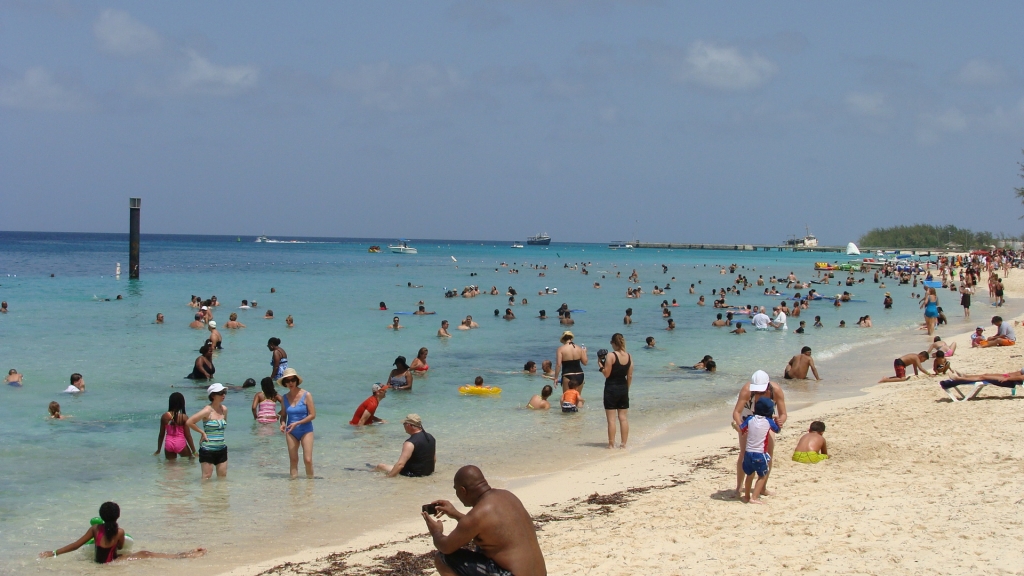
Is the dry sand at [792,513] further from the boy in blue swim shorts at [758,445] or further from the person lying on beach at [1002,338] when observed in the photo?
the person lying on beach at [1002,338]

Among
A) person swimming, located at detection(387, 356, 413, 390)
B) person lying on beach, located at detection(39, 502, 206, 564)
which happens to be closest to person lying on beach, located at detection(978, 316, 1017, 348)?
person swimming, located at detection(387, 356, 413, 390)

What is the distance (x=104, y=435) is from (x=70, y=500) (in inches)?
127

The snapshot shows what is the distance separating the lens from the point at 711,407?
14805 millimetres

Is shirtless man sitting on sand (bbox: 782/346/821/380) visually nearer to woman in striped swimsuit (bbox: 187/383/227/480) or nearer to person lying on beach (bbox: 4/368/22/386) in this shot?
woman in striped swimsuit (bbox: 187/383/227/480)

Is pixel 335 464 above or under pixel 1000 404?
under

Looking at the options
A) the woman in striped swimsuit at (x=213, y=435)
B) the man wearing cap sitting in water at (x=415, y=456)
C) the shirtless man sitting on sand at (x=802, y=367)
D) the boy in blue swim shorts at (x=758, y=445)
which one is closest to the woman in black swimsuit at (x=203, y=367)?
the woman in striped swimsuit at (x=213, y=435)

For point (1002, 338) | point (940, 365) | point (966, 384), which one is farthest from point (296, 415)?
point (1002, 338)

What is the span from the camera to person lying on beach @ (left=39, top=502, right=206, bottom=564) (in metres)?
6.88

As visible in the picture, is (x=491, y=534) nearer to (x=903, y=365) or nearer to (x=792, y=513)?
(x=792, y=513)

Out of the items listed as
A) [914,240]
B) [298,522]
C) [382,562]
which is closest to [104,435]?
[298,522]

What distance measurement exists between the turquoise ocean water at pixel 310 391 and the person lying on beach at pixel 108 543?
0.14m

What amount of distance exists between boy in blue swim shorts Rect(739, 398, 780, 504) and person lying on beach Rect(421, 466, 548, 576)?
3.56 m

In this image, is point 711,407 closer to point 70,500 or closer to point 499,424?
point 499,424

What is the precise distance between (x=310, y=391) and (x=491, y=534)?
39.2ft
